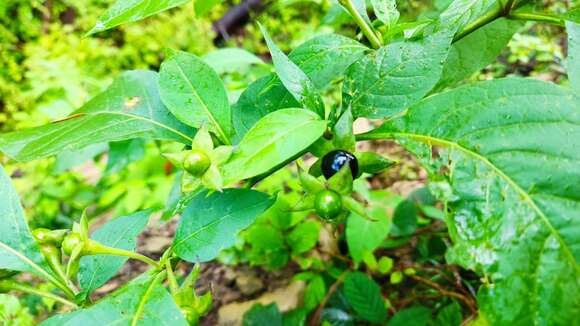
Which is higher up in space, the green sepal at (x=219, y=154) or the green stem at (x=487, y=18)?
the green sepal at (x=219, y=154)

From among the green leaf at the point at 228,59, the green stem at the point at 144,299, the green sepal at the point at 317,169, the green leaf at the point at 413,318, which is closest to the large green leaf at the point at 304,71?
the green sepal at the point at 317,169

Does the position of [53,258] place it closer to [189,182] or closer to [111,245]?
[111,245]

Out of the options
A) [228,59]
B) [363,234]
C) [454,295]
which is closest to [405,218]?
[363,234]

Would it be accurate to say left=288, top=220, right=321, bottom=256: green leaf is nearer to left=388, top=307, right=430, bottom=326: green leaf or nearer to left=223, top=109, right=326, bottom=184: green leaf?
left=388, top=307, right=430, bottom=326: green leaf

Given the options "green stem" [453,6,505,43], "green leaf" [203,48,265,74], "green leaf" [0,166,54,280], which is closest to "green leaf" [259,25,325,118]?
"green stem" [453,6,505,43]

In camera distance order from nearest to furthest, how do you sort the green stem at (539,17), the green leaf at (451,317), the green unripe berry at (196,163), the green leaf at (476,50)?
the green unripe berry at (196,163), the green stem at (539,17), the green leaf at (476,50), the green leaf at (451,317)

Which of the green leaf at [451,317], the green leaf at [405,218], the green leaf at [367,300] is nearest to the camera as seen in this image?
the green leaf at [451,317]

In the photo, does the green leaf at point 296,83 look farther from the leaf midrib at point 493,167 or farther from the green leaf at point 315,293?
the green leaf at point 315,293
